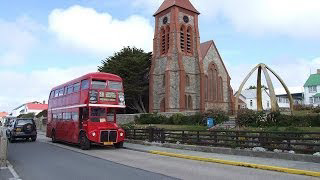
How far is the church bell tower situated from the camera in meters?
54.8

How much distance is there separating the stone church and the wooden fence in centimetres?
2899

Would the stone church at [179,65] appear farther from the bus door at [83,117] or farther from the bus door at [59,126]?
the bus door at [83,117]

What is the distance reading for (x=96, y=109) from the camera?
2280cm

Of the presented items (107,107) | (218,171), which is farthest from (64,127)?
(218,171)

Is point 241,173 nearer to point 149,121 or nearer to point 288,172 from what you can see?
point 288,172

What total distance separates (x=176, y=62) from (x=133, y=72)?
25.6 feet

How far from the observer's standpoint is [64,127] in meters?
26.6

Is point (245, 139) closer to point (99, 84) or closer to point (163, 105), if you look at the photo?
point (99, 84)

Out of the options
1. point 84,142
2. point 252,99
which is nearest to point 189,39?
point 84,142

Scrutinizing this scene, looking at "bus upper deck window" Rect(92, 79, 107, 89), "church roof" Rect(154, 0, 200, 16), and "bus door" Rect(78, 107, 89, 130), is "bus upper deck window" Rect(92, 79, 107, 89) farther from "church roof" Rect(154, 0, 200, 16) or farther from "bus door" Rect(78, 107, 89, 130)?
"church roof" Rect(154, 0, 200, 16)

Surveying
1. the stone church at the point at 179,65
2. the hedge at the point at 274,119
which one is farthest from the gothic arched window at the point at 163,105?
the hedge at the point at 274,119

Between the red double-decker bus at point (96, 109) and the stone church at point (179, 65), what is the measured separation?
30443mm

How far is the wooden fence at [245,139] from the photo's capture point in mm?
15176

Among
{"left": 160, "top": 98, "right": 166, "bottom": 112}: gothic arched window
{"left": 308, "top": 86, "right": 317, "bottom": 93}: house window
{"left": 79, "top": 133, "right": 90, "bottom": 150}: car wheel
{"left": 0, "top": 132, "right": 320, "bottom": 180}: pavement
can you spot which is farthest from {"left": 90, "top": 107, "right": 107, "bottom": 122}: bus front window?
{"left": 308, "top": 86, "right": 317, "bottom": 93}: house window
